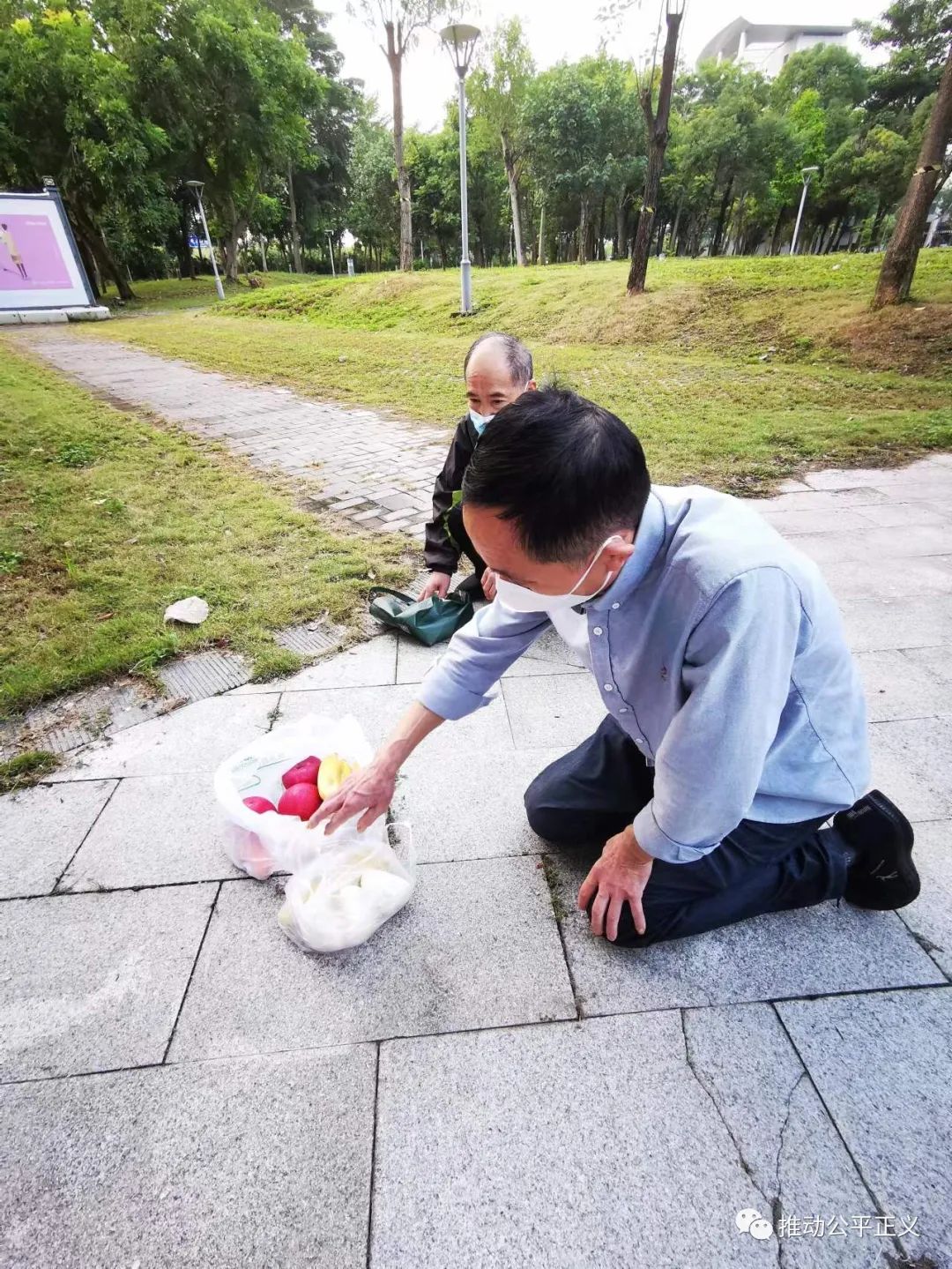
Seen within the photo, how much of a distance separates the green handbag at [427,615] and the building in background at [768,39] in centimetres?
7809

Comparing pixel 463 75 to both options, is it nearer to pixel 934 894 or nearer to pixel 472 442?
pixel 472 442

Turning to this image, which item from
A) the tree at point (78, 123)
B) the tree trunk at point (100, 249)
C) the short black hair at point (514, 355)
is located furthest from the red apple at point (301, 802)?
the tree trunk at point (100, 249)

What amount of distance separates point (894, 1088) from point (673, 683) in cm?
99

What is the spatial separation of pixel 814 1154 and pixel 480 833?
1062 millimetres

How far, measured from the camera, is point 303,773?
187cm

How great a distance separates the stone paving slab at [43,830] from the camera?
1.86 meters

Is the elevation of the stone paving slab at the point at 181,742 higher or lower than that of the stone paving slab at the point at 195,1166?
lower

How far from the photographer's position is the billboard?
55.6 feet

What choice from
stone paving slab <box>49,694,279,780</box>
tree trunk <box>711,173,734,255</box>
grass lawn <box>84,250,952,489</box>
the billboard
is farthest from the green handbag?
tree trunk <box>711,173,734,255</box>

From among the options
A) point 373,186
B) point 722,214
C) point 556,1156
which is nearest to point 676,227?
point 722,214

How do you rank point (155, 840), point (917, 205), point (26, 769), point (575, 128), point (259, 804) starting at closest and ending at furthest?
point (259, 804)
point (155, 840)
point (26, 769)
point (917, 205)
point (575, 128)

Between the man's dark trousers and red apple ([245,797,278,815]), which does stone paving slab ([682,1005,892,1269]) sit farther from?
red apple ([245,797,278,815])

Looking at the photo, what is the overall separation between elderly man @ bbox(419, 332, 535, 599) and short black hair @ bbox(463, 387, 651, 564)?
1.16 meters

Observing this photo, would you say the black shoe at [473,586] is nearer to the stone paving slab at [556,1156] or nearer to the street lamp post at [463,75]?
the stone paving slab at [556,1156]
